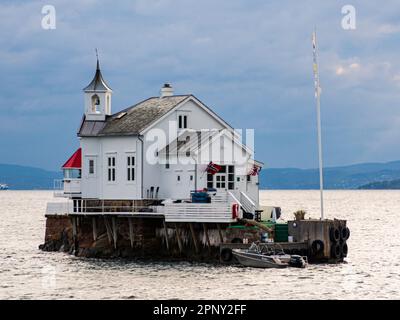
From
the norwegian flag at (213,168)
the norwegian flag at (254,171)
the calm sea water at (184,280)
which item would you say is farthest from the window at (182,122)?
the calm sea water at (184,280)

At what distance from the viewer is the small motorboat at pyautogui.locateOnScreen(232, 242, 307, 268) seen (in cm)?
6247

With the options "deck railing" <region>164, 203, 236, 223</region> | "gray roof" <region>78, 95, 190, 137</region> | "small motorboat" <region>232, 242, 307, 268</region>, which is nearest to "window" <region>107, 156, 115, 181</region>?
"gray roof" <region>78, 95, 190, 137</region>

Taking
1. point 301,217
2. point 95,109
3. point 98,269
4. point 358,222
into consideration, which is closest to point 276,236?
point 301,217

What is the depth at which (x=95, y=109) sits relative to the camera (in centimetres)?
7656

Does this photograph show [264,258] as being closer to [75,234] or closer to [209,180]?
[209,180]

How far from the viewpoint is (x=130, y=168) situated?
71375mm

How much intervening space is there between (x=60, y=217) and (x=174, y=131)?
12.3 m

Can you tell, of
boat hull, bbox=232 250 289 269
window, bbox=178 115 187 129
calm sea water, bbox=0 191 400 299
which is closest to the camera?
calm sea water, bbox=0 191 400 299

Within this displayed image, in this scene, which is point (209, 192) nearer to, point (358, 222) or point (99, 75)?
point (99, 75)

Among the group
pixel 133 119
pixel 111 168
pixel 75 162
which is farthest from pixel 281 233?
pixel 75 162

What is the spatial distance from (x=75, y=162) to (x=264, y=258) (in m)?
19.5

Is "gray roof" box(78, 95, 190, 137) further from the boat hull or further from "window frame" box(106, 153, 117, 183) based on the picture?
the boat hull

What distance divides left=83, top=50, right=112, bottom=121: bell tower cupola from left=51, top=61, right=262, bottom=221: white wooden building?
0.42 ft

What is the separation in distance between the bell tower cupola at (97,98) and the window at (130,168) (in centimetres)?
586
